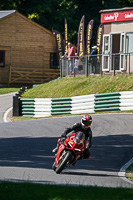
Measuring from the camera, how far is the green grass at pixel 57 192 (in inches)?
282

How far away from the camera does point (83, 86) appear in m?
27.6

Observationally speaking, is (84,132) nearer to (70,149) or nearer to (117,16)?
(70,149)

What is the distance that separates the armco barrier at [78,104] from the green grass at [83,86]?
5.57 feet

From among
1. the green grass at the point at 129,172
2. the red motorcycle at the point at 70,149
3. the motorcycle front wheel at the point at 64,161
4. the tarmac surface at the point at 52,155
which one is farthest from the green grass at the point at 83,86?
the motorcycle front wheel at the point at 64,161

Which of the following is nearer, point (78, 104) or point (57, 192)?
point (57, 192)

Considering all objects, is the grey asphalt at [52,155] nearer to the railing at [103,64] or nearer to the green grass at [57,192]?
the green grass at [57,192]

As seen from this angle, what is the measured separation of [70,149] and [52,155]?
111 inches

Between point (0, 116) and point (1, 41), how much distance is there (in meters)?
19.3

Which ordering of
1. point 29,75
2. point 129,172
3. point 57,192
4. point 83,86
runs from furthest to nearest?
point 29,75 → point 83,86 → point 129,172 → point 57,192

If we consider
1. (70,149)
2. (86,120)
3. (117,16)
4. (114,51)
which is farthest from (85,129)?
(117,16)

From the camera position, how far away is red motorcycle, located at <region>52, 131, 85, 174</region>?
10.7 m

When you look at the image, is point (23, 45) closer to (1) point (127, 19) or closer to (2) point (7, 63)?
(2) point (7, 63)

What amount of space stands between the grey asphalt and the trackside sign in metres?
8.40

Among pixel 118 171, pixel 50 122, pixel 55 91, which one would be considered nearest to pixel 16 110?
pixel 55 91
